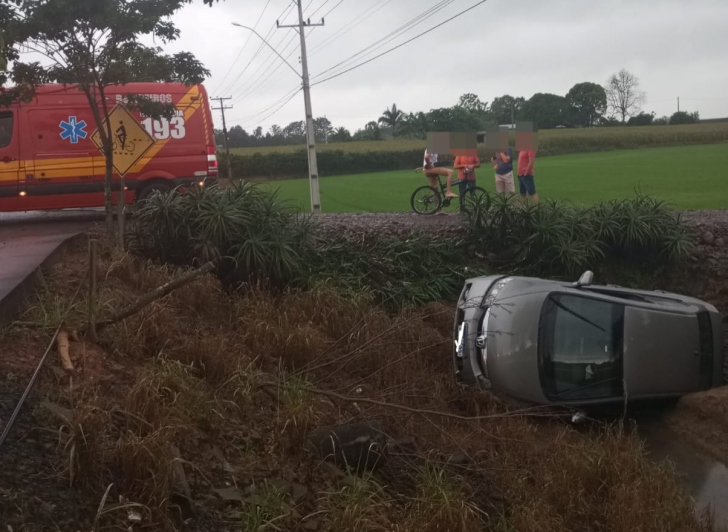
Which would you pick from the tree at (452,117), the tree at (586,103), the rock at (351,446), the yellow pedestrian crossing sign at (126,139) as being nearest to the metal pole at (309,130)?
the tree at (452,117)

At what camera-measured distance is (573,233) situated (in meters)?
14.0

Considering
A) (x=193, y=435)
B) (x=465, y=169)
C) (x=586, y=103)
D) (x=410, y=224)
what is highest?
(x=586, y=103)

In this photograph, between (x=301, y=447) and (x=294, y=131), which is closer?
(x=301, y=447)

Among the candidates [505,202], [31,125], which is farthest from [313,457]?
[31,125]

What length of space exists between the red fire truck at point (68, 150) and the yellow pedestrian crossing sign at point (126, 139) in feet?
12.9

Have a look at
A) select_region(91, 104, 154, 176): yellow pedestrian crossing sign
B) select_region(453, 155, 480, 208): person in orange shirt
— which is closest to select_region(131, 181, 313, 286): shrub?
select_region(91, 104, 154, 176): yellow pedestrian crossing sign

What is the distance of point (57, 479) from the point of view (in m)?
5.05

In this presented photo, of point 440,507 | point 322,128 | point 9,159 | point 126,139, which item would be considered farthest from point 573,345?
point 322,128

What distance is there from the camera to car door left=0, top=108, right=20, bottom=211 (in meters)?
15.2

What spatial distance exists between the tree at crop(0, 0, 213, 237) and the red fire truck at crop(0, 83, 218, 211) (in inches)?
157

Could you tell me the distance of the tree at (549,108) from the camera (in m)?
44.4

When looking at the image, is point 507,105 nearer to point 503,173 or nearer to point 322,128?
point 503,173

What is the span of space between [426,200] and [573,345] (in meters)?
8.15

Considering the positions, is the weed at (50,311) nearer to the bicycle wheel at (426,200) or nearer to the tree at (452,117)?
the bicycle wheel at (426,200)
